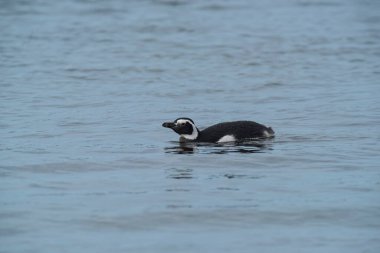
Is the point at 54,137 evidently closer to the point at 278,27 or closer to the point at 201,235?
the point at 201,235

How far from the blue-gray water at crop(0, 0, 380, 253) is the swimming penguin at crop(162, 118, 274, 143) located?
34 centimetres

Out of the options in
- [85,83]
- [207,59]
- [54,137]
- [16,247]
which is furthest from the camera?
[207,59]

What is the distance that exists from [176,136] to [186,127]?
1.02 meters

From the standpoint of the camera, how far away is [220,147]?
17.4 metres

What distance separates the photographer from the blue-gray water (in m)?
11.9

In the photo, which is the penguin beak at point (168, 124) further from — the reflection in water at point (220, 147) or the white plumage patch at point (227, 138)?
the white plumage patch at point (227, 138)

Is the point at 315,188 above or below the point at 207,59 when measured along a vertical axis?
below

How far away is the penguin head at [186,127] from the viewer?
17891mm

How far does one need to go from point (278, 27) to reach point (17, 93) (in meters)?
15.1

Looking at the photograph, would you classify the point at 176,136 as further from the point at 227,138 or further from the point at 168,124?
the point at 227,138

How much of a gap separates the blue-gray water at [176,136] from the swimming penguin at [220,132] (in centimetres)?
34

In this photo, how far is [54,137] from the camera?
729 inches

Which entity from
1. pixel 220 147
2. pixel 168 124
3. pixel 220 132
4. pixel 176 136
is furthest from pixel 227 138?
pixel 176 136

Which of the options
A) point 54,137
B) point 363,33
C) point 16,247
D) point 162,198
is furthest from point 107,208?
point 363,33
